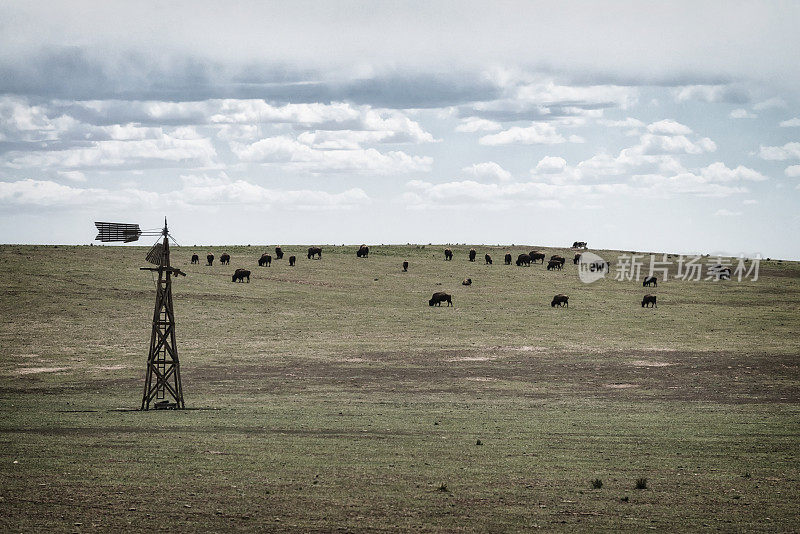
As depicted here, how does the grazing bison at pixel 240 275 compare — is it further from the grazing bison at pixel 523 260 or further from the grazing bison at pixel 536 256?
the grazing bison at pixel 536 256

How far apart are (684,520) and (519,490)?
391cm

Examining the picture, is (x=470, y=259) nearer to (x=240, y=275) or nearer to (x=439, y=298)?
(x=439, y=298)

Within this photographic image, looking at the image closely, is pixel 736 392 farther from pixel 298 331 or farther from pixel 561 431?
pixel 298 331

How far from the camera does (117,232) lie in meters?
33.2

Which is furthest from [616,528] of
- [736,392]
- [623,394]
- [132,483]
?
[736,392]

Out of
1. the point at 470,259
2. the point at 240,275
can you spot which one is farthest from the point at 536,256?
the point at 240,275

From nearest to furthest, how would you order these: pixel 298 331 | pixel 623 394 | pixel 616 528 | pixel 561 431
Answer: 1. pixel 616 528
2. pixel 561 431
3. pixel 623 394
4. pixel 298 331

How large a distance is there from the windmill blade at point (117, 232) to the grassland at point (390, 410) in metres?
7.04

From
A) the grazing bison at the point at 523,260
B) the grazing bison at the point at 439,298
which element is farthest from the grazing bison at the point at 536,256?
the grazing bison at the point at 439,298

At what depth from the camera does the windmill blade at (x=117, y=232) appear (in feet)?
107

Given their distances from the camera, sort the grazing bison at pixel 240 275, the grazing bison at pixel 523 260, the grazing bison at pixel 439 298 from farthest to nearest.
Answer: the grazing bison at pixel 523 260 < the grazing bison at pixel 240 275 < the grazing bison at pixel 439 298

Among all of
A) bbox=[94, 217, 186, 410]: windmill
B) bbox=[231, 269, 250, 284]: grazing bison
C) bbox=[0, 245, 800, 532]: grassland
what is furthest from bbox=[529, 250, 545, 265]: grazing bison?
bbox=[94, 217, 186, 410]: windmill

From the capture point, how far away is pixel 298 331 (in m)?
61.4

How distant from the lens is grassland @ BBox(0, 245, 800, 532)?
17516 millimetres
